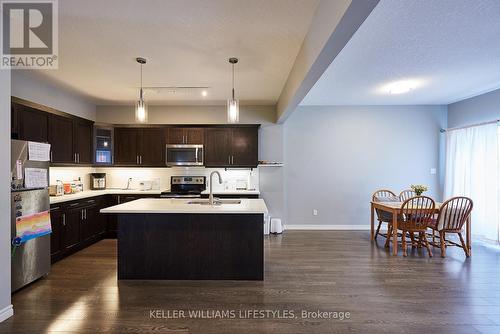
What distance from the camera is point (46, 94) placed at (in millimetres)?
4016

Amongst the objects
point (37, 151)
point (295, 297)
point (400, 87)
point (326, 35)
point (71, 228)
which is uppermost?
point (400, 87)

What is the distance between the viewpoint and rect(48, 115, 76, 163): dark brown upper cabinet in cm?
385

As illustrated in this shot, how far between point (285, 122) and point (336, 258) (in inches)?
117

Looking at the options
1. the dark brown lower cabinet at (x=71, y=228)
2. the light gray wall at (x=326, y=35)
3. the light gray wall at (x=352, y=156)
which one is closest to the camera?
the light gray wall at (x=326, y=35)

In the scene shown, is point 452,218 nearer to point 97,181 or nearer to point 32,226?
point 32,226

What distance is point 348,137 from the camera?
18.1ft

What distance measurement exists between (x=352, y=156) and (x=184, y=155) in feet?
11.6

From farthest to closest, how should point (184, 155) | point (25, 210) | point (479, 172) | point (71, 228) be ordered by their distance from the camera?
point (184, 155), point (479, 172), point (71, 228), point (25, 210)

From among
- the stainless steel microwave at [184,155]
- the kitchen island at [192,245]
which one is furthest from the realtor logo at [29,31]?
the stainless steel microwave at [184,155]

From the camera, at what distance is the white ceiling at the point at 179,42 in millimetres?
2134

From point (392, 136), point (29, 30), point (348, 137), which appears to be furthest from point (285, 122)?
point (29, 30)

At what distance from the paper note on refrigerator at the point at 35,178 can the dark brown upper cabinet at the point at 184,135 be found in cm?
231

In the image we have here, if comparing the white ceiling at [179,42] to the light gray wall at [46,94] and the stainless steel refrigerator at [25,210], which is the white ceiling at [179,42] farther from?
the stainless steel refrigerator at [25,210]

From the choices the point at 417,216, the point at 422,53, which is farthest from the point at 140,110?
the point at 417,216
